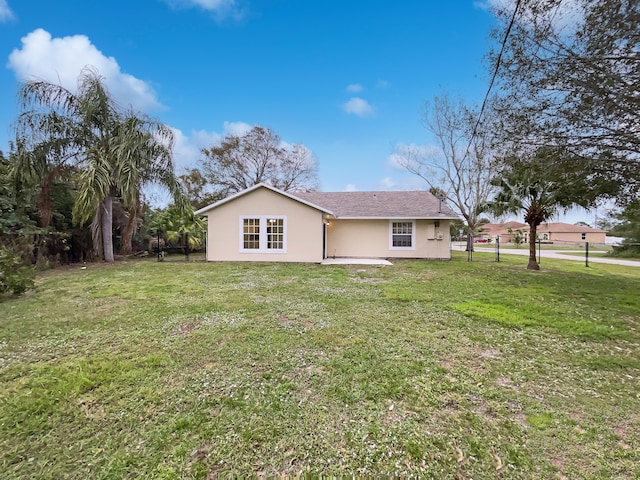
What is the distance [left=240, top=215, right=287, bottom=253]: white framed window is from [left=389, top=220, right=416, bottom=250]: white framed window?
5475 mm

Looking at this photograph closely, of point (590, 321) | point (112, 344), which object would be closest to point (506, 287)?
point (590, 321)

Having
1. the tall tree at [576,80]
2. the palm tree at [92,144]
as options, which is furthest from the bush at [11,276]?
the tall tree at [576,80]

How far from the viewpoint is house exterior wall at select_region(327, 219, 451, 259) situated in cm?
1414

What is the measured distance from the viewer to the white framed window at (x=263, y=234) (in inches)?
499

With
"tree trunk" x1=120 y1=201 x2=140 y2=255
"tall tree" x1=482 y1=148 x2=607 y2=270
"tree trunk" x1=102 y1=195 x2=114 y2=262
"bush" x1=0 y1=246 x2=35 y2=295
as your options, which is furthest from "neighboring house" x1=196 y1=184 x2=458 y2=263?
"bush" x1=0 y1=246 x2=35 y2=295

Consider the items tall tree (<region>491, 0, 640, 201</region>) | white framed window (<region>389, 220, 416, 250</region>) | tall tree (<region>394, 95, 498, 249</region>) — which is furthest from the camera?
tall tree (<region>394, 95, 498, 249</region>)

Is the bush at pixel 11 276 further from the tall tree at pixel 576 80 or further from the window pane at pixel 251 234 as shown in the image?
the tall tree at pixel 576 80

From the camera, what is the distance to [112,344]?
379 centimetres

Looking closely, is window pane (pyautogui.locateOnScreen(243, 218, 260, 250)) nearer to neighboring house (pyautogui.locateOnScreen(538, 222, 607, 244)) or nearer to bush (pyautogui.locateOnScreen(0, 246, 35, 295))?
bush (pyautogui.locateOnScreen(0, 246, 35, 295))

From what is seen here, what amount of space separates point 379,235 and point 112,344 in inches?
487

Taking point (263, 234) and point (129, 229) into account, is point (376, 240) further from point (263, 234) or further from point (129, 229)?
point (129, 229)

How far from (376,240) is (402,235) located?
1300 millimetres

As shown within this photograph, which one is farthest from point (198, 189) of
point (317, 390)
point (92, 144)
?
point (317, 390)

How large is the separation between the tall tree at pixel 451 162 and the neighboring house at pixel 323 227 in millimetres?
6902
